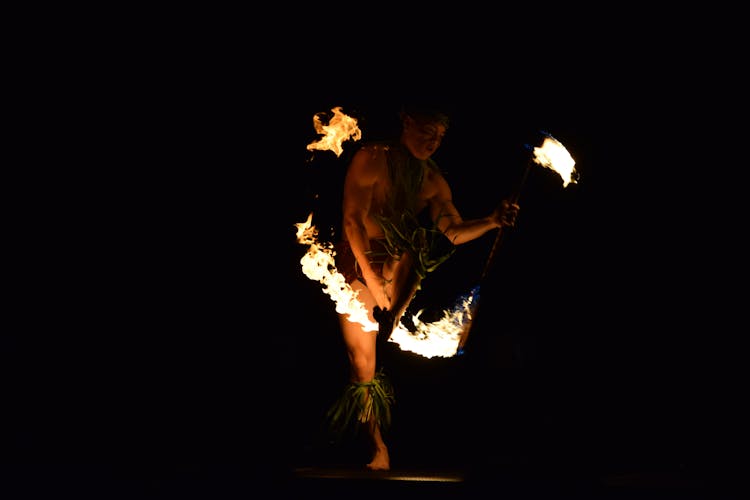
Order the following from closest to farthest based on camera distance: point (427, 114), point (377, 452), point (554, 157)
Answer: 1. point (554, 157)
2. point (427, 114)
3. point (377, 452)

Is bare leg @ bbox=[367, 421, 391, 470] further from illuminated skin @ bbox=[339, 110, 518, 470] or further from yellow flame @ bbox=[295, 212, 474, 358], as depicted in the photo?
yellow flame @ bbox=[295, 212, 474, 358]

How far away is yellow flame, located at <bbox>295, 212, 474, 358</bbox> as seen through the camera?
376 centimetres

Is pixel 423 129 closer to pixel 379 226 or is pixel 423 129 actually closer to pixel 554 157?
pixel 379 226

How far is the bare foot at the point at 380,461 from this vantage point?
3770mm

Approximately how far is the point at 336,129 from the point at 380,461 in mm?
1360

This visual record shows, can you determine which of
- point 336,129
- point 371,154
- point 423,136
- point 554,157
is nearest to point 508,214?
point 554,157

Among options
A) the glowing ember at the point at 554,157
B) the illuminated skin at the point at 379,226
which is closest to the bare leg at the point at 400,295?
the illuminated skin at the point at 379,226

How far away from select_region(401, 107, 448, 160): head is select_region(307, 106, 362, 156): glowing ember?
0.21 metres

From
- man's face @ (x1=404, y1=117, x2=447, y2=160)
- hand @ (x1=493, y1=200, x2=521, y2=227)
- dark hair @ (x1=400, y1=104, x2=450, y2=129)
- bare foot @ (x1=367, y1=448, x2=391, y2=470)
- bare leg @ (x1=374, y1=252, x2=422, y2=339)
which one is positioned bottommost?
bare foot @ (x1=367, y1=448, x2=391, y2=470)

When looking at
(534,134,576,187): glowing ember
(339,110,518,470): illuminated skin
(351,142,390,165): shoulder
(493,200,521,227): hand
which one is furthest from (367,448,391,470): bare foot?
(534,134,576,187): glowing ember

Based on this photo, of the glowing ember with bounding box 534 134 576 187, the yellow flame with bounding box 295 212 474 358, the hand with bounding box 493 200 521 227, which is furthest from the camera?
the yellow flame with bounding box 295 212 474 358

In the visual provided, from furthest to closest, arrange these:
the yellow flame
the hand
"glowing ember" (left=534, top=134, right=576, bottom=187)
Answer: the yellow flame → the hand → "glowing ember" (left=534, top=134, right=576, bottom=187)

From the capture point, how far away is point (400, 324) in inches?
149

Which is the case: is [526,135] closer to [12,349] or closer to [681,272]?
[681,272]
